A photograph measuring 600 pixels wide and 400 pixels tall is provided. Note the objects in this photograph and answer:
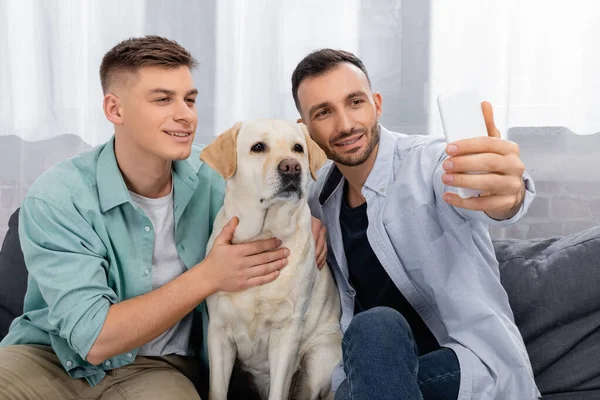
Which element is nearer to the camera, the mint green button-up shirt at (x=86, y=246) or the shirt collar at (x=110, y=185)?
the mint green button-up shirt at (x=86, y=246)

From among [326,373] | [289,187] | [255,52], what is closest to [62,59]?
[255,52]

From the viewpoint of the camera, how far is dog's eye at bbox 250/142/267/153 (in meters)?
1.86

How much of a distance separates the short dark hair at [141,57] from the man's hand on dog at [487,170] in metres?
0.95

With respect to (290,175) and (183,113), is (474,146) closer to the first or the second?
(290,175)

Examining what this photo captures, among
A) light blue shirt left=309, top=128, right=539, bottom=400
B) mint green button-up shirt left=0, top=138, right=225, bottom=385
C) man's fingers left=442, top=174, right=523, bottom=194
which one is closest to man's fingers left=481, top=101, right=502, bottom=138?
man's fingers left=442, top=174, right=523, bottom=194

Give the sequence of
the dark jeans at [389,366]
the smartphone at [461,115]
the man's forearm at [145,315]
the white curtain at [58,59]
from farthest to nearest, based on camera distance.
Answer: the white curtain at [58,59]
the man's forearm at [145,315]
the dark jeans at [389,366]
the smartphone at [461,115]

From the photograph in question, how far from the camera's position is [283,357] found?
192 cm

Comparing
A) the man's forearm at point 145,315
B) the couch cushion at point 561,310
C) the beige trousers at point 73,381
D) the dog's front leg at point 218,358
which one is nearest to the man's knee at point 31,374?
the beige trousers at point 73,381

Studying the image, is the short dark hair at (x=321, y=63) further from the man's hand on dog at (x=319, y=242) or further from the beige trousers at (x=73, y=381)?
the beige trousers at (x=73, y=381)

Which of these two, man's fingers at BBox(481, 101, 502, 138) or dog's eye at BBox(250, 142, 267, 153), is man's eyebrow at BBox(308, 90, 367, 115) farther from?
man's fingers at BBox(481, 101, 502, 138)

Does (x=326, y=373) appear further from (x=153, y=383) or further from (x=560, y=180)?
(x=560, y=180)

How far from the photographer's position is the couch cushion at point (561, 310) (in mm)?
2059

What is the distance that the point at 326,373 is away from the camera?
206 cm

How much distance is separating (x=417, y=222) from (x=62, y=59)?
2021 millimetres
